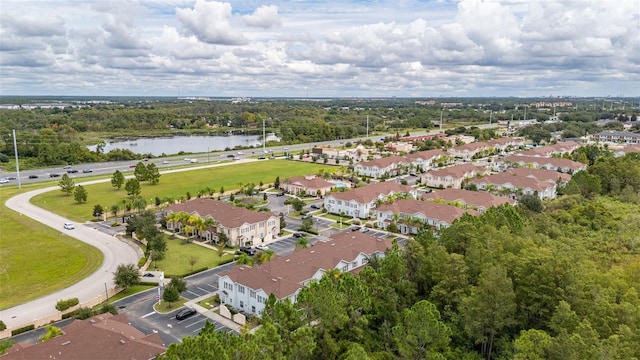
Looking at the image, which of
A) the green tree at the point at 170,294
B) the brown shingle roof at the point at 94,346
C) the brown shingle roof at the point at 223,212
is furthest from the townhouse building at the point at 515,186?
the brown shingle roof at the point at 94,346

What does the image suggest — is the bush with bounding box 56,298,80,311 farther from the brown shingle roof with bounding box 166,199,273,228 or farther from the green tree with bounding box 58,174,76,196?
the green tree with bounding box 58,174,76,196

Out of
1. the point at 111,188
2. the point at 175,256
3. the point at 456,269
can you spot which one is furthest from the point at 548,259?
the point at 111,188

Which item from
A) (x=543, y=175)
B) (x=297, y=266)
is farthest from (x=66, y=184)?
(x=543, y=175)

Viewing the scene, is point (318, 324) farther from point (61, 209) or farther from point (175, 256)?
point (61, 209)

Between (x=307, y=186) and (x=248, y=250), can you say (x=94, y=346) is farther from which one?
(x=307, y=186)

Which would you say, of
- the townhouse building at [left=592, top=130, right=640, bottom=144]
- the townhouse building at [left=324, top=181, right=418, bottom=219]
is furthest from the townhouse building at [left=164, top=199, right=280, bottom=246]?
the townhouse building at [left=592, top=130, right=640, bottom=144]

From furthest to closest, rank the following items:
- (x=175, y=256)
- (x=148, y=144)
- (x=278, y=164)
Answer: (x=148, y=144) < (x=278, y=164) < (x=175, y=256)

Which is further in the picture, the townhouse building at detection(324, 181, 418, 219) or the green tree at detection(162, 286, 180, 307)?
the townhouse building at detection(324, 181, 418, 219)
